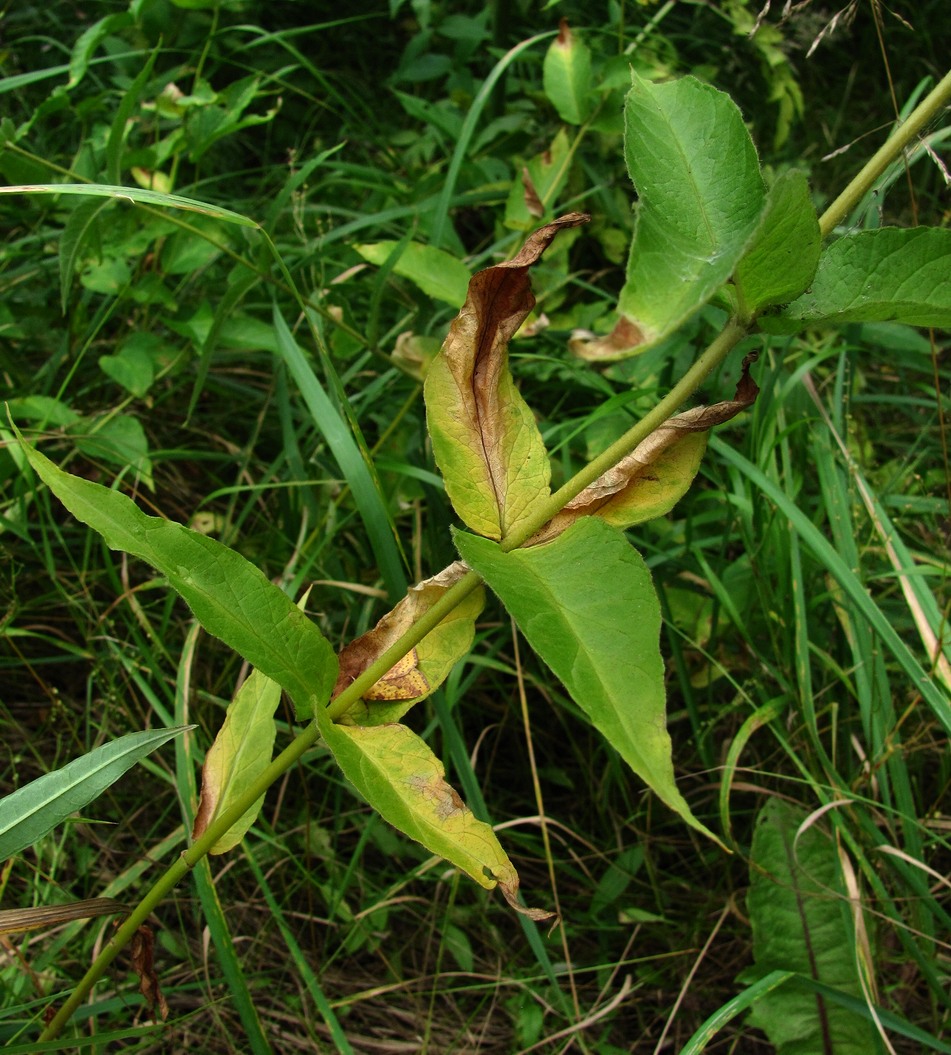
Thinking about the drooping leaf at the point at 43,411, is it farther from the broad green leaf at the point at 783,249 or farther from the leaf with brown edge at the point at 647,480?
the broad green leaf at the point at 783,249

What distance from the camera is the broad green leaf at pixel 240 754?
808mm

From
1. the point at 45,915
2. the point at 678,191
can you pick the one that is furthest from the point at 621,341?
the point at 45,915

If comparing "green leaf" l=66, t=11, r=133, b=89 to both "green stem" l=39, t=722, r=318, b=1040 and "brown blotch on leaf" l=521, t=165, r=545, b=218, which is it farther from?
"green stem" l=39, t=722, r=318, b=1040

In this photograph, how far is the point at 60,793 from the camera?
737mm

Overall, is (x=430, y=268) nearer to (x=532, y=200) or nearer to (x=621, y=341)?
(x=532, y=200)

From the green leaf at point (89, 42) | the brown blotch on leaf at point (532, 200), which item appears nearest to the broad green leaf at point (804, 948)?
the brown blotch on leaf at point (532, 200)

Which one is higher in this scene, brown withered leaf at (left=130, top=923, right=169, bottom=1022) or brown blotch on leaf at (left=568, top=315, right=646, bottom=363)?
brown blotch on leaf at (left=568, top=315, right=646, bottom=363)

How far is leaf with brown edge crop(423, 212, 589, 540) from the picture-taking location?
2.40ft

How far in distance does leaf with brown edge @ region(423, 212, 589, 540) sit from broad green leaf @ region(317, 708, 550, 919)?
18 cm

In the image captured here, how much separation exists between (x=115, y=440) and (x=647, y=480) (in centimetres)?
88

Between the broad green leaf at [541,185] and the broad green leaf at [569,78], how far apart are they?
4 cm

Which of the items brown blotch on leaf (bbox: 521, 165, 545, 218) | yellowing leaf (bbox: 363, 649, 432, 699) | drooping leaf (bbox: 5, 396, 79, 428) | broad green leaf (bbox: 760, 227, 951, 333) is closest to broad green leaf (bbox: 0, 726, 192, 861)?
yellowing leaf (bbox: 363, 649, 432, 699)

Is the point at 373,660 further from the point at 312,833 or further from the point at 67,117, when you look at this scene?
the point at 67,117

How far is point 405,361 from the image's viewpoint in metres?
1.31
